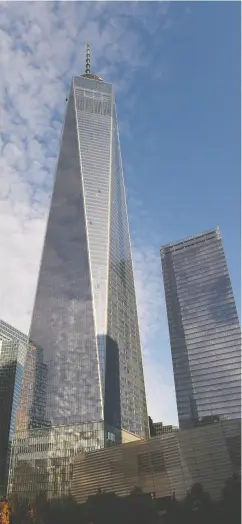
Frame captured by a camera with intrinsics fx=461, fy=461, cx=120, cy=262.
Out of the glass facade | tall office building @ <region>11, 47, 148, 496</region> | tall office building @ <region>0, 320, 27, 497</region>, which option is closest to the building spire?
tall office building @ <region>11, 47, 148, 496</region>

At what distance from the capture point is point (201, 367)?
169 metres

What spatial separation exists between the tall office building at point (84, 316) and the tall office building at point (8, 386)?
41528 millimetres

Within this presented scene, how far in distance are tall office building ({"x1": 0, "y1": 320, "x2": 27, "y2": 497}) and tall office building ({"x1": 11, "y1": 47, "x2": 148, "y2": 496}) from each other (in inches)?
1635

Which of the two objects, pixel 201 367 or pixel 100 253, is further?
pixel 201 367

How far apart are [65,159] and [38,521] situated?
94.7 m

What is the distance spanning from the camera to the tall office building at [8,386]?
152 metres

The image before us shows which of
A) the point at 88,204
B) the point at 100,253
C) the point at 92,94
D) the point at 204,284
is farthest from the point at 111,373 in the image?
the point at 92,94

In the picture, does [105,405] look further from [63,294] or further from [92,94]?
[92,94]

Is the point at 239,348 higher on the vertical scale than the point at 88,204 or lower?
lower

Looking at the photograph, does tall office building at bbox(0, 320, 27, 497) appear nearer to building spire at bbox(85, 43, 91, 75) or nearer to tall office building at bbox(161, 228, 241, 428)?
tall office building at bbox(161, 228, 241, 428)

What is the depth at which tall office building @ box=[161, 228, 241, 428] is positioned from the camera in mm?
157125

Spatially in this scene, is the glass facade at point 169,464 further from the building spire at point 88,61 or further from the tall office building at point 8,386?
the building spire at point 88,61

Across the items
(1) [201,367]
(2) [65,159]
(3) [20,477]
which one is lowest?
(3) [20,477]

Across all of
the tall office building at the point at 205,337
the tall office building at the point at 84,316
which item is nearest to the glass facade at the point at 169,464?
the tall office building at the point at 84,316
